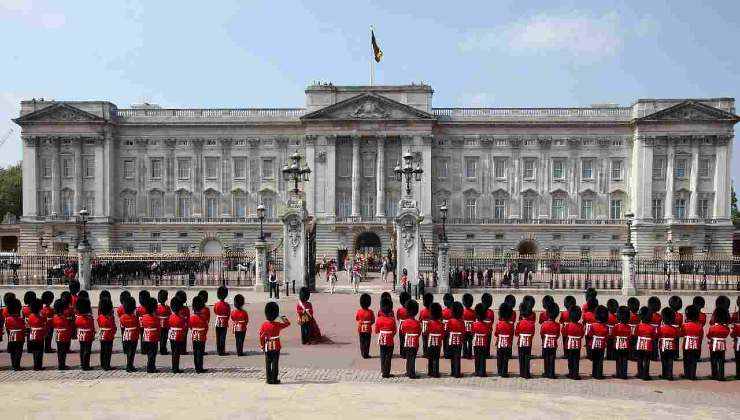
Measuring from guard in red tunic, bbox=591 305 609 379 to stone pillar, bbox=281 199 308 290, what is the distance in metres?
16.6

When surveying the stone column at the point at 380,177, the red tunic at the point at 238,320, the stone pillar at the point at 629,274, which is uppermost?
the stone column at the point at 380,177

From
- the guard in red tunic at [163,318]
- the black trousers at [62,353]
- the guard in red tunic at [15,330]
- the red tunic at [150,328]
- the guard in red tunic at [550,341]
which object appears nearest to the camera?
the guard in red tunic at [550,341]

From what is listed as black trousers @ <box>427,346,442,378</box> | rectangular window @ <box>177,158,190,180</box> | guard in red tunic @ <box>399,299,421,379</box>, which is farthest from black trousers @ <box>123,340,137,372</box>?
rectangular window @ <box>177,158,190,180</box>

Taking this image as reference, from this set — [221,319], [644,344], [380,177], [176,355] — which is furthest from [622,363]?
[380,177]

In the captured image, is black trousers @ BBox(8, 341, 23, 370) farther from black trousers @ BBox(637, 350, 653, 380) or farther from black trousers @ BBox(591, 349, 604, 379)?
black trousers @ BBox(637, 350, 653, 380)

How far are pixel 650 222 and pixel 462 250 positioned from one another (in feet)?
52.6

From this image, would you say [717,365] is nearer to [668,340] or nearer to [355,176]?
[668,340]

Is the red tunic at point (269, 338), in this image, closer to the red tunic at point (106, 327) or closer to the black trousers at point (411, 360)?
the black trousers at point (411, 360)

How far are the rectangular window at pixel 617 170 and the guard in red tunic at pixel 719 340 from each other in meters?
46.0

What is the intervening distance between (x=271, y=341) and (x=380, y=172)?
1744 inches

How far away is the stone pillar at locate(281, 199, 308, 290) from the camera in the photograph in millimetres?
27797

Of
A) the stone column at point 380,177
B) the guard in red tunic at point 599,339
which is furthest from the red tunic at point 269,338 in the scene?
the stone column at point 380,177

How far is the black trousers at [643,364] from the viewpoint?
12.8 metres

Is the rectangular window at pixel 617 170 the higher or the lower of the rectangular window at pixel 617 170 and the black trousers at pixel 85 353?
the higher
